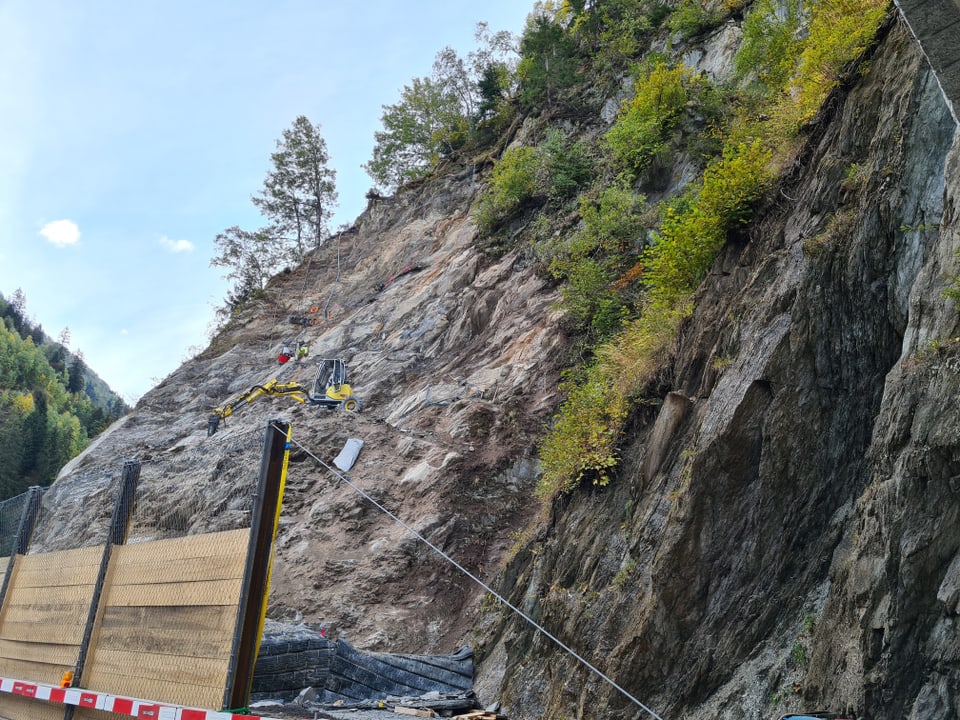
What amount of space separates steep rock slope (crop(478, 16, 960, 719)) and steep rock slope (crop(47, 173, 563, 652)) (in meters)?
4.37

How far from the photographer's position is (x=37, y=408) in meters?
59.7

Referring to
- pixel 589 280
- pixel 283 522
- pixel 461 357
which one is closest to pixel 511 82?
pixel 461 357

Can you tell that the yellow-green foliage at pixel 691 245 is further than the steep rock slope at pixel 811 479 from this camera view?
Yes

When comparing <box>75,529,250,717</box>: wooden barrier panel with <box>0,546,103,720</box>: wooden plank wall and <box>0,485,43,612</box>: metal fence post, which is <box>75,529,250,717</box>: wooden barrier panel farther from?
<box>0,485,43,612</box>: metal fence post

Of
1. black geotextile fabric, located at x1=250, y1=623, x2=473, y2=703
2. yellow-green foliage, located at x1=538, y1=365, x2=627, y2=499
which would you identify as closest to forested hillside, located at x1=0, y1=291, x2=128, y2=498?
black geotextile fabric, located at x1=250, y1=623, x2=473, y2=703

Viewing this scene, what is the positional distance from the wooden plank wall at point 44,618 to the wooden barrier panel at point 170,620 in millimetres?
525

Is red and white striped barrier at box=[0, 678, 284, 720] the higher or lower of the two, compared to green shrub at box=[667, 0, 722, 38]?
lower

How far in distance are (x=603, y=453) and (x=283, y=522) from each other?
26.6 ft

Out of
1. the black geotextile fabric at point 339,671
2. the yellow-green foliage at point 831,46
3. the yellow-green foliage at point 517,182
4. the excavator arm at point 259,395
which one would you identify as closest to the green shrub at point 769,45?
the yellow-green foliage at point 831,46

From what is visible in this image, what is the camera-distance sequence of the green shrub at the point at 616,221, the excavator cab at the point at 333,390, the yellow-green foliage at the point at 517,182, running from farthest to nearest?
the yellow-green foliage at the point at 517,182 → the excavator cab at the point at 333,390 → the green shrub at the point at 616,221

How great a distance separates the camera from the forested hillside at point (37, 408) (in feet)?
155

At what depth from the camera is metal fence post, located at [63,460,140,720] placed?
22.8ft

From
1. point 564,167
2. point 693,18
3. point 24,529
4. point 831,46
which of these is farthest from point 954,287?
point 693,18

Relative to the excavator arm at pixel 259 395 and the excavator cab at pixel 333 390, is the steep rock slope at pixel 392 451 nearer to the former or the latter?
the excavator arm at pixel 259 395
